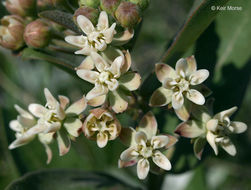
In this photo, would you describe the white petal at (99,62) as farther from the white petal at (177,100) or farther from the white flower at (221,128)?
the white flower at (221,128)

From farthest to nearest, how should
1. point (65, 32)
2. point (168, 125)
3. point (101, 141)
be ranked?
point (168, 125) → point (65, 32) → point (101, 141)

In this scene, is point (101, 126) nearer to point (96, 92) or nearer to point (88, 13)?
point (96, 92)

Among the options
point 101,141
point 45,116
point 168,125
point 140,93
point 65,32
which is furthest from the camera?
point 168,125

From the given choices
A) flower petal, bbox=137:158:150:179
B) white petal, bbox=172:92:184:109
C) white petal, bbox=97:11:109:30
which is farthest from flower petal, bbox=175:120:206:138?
white petal, bbox=97:11:109:30

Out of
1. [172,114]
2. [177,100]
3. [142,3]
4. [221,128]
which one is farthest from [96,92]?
[172,114]

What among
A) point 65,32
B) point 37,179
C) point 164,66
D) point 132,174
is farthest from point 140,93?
point 132,174

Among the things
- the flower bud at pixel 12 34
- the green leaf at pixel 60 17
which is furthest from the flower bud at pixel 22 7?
the green leaf at pixel 60 17

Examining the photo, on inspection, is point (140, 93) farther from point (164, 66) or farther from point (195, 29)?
point (195, 29)

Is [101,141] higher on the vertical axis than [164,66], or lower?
lower

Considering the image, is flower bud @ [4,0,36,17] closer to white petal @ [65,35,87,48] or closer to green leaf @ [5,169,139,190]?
white petal @ [65,35,87,48]
